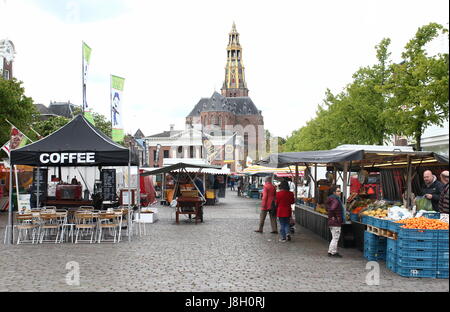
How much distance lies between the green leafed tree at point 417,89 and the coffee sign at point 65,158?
1308cm

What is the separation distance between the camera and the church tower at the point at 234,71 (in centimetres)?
14112

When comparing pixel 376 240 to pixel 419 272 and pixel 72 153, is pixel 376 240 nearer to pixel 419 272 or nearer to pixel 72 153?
pixel 419 272

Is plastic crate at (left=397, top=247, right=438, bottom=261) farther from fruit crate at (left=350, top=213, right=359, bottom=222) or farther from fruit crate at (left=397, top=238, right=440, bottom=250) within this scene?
fruit crate at (left=350, top=213, right=359, bottom=222)

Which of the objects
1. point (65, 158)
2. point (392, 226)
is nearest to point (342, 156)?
point (392, 226)

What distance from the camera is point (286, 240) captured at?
13531 millimetres

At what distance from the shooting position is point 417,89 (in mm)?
21031

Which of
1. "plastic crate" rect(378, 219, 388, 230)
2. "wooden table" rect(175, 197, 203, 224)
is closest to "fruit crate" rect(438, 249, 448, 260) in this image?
"plastic crate" rect(378, 219, 388, 230)

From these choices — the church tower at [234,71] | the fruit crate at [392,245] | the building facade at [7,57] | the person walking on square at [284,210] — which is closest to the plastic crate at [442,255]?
the fruit crate at [392,245]

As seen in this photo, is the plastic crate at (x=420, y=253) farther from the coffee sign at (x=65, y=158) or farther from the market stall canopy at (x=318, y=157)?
the coffee sign at (x=65, y=158)

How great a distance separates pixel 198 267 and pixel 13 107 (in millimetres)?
18952

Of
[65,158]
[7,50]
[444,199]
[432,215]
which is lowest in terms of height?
[432,215]
